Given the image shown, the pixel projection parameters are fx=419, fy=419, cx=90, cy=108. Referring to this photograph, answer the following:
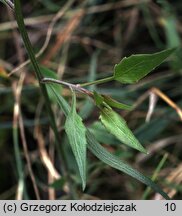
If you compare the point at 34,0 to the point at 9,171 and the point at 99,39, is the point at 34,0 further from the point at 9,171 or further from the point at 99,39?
the point at 9,171

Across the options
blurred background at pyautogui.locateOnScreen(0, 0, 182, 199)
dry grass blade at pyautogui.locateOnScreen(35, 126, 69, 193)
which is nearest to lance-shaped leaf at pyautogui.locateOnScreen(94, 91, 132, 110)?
blurred background at pyautogui.locateOnScreen(0, 0, 182, 199)

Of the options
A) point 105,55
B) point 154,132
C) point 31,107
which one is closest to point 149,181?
point 154,132

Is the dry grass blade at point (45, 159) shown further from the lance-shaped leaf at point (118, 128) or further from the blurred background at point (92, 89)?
the lance-shaped leaf at point (118, 128)

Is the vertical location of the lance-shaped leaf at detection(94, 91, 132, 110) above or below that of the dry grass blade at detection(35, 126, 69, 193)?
below

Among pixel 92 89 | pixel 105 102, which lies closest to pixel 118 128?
pixel 105 102

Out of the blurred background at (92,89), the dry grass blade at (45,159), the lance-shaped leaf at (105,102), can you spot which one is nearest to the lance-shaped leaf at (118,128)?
the lance-shaped leaf at (105,102)

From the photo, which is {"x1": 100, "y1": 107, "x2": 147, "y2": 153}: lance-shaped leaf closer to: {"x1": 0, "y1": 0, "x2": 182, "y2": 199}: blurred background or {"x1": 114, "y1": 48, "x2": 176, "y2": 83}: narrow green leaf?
{"x1": 114, "y1": 48, "x2": 176, "y2": 83}: narrow green leaf
